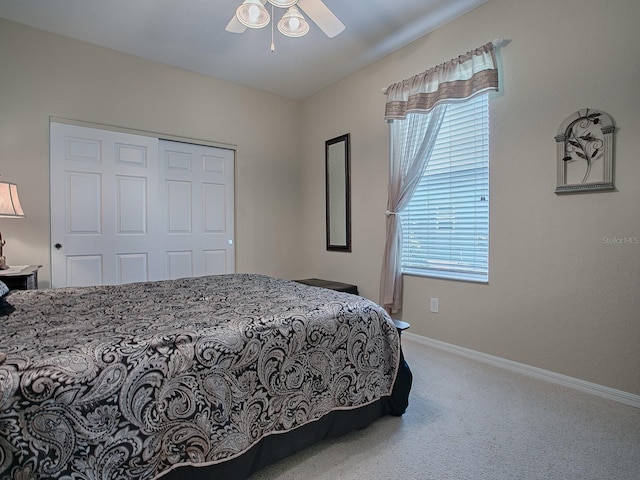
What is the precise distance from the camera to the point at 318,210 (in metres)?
4.44

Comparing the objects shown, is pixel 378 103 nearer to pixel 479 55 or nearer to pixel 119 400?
pixel 479 55

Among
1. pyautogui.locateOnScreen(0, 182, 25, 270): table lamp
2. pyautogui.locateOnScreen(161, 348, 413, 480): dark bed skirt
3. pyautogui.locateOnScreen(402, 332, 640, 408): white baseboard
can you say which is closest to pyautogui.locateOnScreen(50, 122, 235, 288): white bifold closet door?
pyautogui.locateOnScreen(0, 182, 25, 270): table lamp

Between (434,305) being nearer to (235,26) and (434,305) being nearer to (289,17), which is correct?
(289,17)

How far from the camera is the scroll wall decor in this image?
208 centimetres

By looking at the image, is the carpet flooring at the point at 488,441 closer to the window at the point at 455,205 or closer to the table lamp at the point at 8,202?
the window at the point at 455,205

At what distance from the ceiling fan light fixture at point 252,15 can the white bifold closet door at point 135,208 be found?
2.05m

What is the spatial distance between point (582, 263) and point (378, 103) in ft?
7.73

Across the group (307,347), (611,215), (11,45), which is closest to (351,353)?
(307,347)

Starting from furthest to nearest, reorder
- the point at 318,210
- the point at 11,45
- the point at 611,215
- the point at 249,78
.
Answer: the point at 318,210 → the point at 249,78 → the point at 11,45 → the point at 611,215

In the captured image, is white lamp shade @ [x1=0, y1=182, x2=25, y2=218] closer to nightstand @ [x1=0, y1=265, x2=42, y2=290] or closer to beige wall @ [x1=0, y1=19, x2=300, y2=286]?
nightstand @ [x1=0, y1=265, x2=42, y2=290]

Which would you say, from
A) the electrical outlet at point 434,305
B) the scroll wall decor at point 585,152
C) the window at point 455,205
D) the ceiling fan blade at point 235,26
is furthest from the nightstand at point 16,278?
the scroll wall decor at point 585,152

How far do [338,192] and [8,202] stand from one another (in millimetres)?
2987

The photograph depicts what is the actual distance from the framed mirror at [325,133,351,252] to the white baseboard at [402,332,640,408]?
1.47 m

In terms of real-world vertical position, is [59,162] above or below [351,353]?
above
